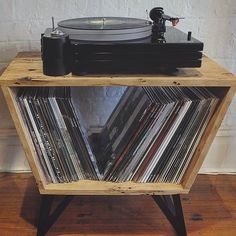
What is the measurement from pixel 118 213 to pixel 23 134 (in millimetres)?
520

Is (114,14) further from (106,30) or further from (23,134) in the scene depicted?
(23,134)

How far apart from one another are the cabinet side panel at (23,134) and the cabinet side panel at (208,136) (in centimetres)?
45

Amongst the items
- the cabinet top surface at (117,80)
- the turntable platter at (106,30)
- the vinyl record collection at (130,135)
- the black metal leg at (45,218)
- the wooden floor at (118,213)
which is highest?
the turntable platter at (106,30)

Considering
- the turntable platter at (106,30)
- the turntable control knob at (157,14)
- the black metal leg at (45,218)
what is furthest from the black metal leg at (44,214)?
the turntable control knob at (157,14)

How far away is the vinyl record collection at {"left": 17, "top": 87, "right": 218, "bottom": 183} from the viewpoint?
104cm

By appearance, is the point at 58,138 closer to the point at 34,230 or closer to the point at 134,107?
the point at 134,107

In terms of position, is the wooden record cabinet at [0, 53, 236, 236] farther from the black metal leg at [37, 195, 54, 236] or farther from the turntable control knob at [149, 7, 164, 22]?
the turntable control knob at [149, 7, 164, 22]

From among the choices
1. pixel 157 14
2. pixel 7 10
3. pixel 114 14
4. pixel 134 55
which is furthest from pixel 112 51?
pixel 7 10

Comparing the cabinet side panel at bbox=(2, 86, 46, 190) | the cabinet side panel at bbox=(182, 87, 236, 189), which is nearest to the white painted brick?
the cabinet side panel at bbox=(2, 86, 46, 190)

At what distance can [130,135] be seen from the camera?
3.62 feet

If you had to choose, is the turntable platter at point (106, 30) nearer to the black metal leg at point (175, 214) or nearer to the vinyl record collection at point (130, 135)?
the vinyl record collection at point (130, 135)

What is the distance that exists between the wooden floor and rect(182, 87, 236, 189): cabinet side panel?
25cm

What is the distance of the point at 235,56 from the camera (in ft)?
4.63

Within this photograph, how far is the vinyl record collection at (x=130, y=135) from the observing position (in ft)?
3.41
